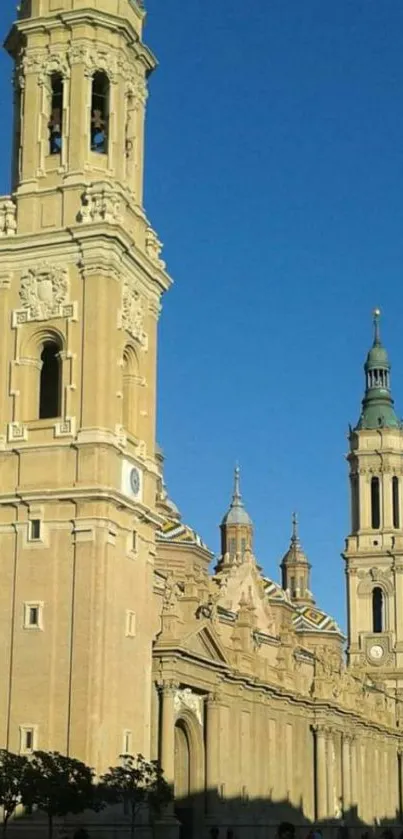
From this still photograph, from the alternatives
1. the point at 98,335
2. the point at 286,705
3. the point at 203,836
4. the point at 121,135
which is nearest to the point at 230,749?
the point at 203,836

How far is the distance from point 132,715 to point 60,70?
18814 mm

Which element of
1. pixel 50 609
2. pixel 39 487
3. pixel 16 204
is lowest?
pixel 50 609

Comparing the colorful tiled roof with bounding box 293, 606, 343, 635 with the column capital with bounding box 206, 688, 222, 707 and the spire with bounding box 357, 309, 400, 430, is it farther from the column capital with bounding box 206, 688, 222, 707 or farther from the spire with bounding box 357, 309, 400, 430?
the column capital with bounding box 206, 688, 222, 707

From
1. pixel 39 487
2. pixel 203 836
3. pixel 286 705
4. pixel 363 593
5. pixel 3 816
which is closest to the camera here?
pixel 3 816

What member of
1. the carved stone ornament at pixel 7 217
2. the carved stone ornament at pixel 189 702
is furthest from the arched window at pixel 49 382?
the carved stone ornament at pixel 189 702

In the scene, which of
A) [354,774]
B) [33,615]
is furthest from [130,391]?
[354,774]

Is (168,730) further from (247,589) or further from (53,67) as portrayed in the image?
(247,589)

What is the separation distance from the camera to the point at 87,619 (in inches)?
1560

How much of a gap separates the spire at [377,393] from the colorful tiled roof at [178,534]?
21730 mm

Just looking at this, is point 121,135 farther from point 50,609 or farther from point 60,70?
point 50,609

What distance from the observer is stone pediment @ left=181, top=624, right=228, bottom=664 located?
4712 centimetres

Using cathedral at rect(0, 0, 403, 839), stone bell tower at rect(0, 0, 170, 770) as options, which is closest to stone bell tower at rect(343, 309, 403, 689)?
cathedral at rect(0, 0, 403, 839)

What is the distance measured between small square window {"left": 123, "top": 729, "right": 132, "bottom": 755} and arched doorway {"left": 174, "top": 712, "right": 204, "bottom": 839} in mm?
6394

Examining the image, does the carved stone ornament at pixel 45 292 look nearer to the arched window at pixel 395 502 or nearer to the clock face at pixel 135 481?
the clock face at pixel 135 481
